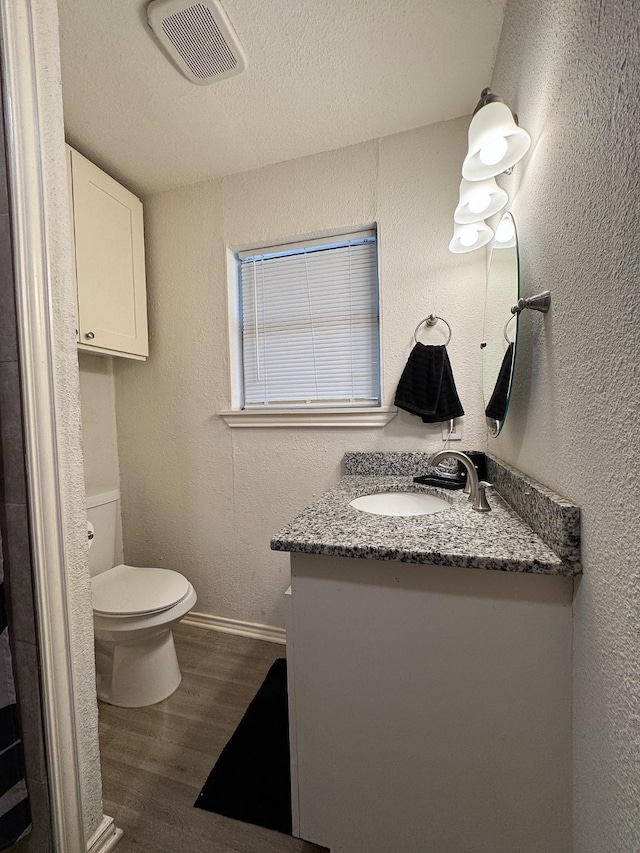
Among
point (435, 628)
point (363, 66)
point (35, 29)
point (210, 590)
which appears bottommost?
point (210, 590)

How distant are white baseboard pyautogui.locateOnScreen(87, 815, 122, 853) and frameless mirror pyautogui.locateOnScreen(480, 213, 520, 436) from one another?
5.06 ft

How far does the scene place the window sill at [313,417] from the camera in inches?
59.8

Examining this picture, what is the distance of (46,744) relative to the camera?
737 mm

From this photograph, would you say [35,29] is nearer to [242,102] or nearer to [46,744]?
[242,102]

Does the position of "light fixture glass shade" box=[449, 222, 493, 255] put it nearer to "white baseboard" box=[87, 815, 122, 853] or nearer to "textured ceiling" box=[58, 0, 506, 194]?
"textured ceiling" box=[58, 0, 506, 194]

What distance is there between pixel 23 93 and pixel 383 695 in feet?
4.90

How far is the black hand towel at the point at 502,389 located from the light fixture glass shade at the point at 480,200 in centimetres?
48

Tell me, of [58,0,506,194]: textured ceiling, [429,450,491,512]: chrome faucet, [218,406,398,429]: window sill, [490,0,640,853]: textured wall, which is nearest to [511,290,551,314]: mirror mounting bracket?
[490,0,640,853]: textured wall

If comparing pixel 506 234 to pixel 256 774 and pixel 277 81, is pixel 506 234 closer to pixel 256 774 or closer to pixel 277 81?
pixel 277 81

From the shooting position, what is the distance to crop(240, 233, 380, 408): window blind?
1.62 metres

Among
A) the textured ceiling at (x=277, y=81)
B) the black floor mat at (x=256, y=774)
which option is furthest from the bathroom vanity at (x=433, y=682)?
the textured ceiling at (x=277, y=81)

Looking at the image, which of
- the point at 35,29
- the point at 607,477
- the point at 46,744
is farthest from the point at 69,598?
the point at 35,29

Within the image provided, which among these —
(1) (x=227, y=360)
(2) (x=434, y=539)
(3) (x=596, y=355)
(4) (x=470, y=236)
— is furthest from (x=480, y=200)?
(1) (x=227, y=360)

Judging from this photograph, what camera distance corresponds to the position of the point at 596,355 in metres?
0.55
